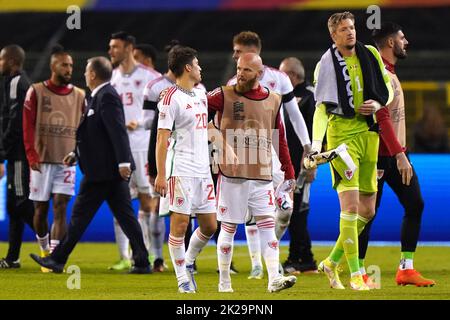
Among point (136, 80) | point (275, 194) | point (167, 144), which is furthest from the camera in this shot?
point (136, 80)

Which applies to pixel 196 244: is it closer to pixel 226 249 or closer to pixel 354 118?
pixel 226 249

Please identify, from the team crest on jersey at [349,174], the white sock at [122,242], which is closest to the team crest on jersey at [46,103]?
the white sock at [122,242]

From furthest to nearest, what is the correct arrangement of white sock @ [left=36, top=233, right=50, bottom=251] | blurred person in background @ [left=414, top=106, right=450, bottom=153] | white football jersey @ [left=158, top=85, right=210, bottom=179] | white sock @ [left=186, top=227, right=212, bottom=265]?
blurred person in background @ [left=414, top=106, right=450, bottom=153] < white sock @ [left=36, top=233, right=50, bottom=251] < white sock @ [left=186, top=227, right=212, bottom=265] < white football jersey @ [left=158, top=85, right=210, bottom=179]

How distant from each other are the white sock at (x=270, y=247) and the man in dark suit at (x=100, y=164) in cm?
250

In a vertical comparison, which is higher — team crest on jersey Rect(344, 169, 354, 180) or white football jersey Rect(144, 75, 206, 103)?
white football jersey Rect(144, 75, 206, 103)

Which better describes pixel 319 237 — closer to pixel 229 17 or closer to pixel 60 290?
pixel 60 290

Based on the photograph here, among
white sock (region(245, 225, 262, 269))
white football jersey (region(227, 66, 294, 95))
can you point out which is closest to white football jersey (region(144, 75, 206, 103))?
white football jersey (region(227, 66, 294, 95))

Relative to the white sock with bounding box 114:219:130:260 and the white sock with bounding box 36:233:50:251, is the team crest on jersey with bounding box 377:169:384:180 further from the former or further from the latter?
the white sock with bounding box 36:233:50:251

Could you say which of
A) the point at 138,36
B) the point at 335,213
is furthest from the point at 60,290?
the point at 138,36

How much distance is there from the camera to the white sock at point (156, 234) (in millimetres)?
13094

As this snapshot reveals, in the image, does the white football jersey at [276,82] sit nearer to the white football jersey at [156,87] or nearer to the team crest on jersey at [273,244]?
the white football jersey at [156,87]

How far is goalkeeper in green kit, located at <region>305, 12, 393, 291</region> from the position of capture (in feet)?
32.0

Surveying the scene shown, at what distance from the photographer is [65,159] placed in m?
12.2

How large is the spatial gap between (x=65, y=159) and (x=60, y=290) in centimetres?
231
